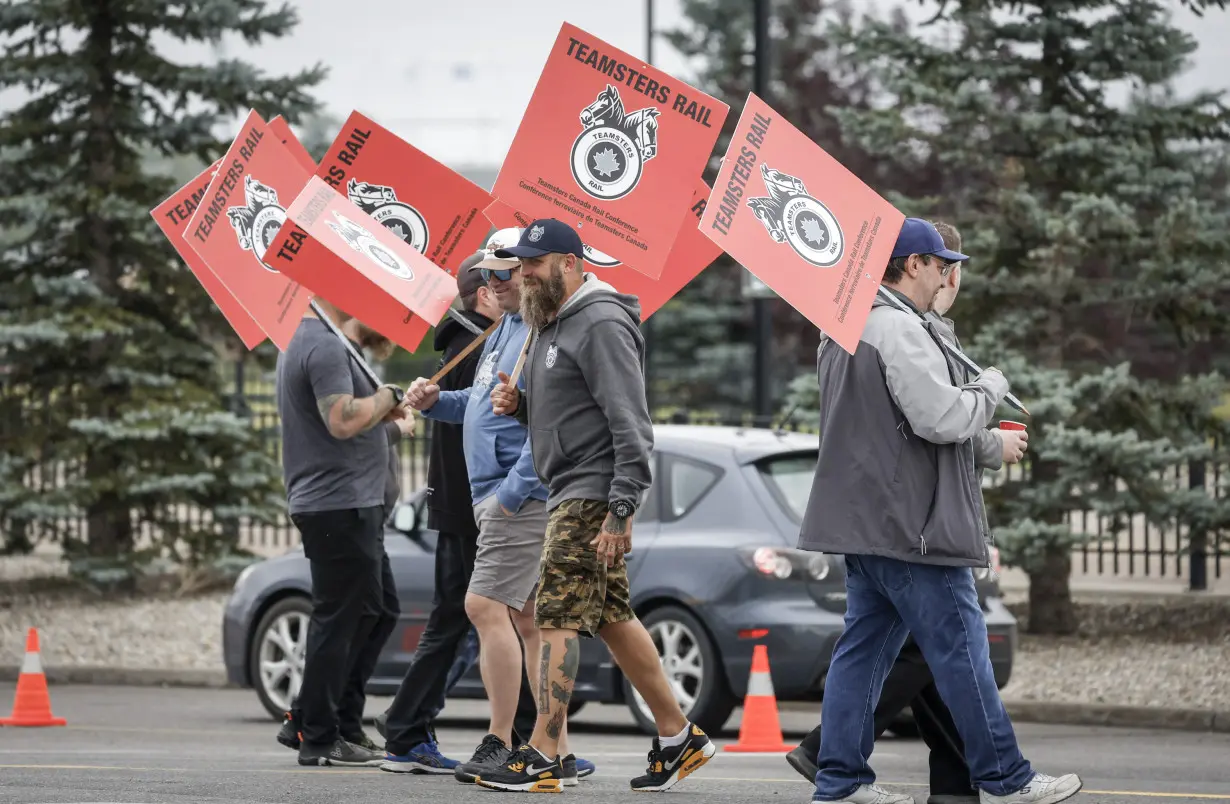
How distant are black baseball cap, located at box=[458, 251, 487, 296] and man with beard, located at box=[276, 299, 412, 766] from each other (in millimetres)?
406

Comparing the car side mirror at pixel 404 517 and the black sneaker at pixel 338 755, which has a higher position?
the car side mirror at pixel 404 517

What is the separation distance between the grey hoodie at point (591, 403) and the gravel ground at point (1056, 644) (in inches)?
225

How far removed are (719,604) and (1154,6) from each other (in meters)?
6.07

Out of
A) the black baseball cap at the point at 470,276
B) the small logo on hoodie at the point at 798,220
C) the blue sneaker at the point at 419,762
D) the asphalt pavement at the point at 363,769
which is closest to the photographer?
the small logo on hoodie at the point at 798,220

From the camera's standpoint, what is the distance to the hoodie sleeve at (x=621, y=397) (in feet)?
23.5

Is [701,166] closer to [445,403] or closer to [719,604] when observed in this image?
[445,403]

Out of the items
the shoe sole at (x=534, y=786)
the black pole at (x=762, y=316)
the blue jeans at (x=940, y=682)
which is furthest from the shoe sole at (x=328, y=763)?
the black pole at (x=762, y=316)

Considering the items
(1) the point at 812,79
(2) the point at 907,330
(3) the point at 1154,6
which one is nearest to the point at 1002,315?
(3) the point at 1154,6

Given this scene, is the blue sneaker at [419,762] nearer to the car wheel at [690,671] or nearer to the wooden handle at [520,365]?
the wooden handle at [520,365]

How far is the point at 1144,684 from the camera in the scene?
41.0 ft

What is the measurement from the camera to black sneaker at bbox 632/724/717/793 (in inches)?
293

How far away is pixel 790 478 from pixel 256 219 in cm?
355

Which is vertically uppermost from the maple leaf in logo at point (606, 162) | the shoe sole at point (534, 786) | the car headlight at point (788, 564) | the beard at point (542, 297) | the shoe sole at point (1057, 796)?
the maple leaf in logo at point (606, 162)

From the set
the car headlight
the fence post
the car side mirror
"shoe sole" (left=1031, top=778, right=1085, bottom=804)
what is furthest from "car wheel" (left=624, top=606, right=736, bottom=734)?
the fence post
